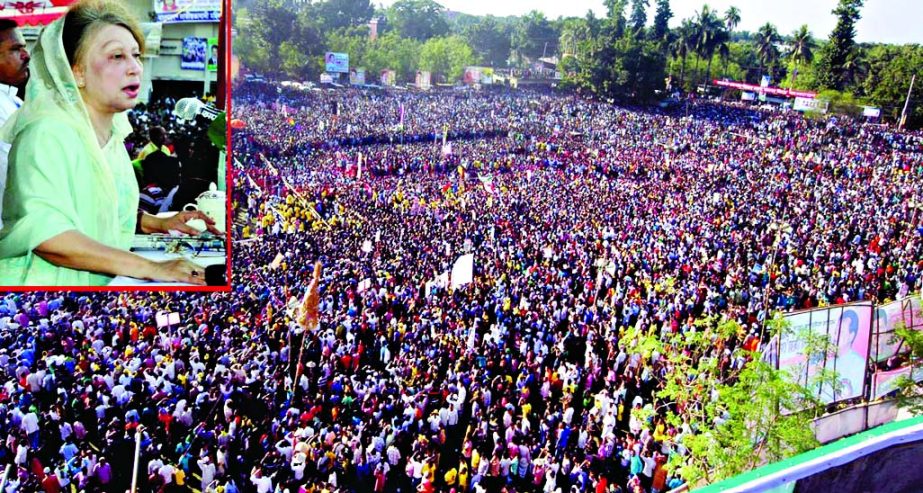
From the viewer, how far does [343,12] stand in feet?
159

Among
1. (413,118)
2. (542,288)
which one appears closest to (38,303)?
(542,288)

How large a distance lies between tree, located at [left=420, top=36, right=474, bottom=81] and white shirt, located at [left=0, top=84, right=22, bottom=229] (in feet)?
159

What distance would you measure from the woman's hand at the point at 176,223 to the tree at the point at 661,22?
5582 cm

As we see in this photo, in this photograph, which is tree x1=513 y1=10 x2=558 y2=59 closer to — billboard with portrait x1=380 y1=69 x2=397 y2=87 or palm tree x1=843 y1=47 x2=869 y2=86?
billboard with portrait x1=380 y1=69 x2=397 y2=87

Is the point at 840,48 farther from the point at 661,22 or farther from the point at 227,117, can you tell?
the point at 227,117

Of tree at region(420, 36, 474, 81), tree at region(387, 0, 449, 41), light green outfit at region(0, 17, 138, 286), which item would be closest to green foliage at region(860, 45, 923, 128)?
tree at region(420, 36, 474, 81)

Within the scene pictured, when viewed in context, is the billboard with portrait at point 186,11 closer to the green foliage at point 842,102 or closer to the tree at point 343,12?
the tree at point 343,12

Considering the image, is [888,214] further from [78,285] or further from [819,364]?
[78,285]

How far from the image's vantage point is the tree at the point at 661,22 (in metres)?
58.2

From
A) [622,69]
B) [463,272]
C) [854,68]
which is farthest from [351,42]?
[463,272]

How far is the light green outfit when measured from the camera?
305 inches

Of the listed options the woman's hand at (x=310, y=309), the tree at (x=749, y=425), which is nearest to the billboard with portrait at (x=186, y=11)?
the woman's hand at (x=310, y=309)

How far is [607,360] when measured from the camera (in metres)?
11.9

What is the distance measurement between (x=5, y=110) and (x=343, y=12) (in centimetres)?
4330
